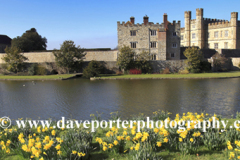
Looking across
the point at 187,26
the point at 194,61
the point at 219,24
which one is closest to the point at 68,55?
the point at 194,61

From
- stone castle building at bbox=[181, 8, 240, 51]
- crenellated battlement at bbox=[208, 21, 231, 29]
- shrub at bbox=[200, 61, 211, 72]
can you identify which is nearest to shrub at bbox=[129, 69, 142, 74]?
shrub at bbox=[200, 61, 211, 72]

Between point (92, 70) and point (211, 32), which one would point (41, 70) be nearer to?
point (92, 70)

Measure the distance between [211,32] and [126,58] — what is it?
3150cm

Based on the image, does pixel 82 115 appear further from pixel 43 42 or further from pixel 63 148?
pixel 43 42

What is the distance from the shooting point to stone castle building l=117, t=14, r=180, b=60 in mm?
46969

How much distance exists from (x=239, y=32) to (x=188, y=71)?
26.8 m

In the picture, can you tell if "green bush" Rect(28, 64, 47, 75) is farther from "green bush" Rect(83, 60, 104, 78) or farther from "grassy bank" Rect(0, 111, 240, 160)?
"grassy bank" Rect(0, 111, 240, 160)

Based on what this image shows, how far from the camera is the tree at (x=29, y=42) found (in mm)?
63062

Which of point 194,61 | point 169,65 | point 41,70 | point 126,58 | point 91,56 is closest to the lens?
point 194,61

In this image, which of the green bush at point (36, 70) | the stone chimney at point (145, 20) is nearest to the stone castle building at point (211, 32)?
the stone chimney at point (145, 20)

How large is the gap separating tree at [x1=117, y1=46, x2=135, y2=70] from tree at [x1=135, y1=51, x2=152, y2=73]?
110cm

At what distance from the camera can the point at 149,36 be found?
47.1 meters

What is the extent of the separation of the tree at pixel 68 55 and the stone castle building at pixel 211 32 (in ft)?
107

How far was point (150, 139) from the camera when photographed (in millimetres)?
7195
